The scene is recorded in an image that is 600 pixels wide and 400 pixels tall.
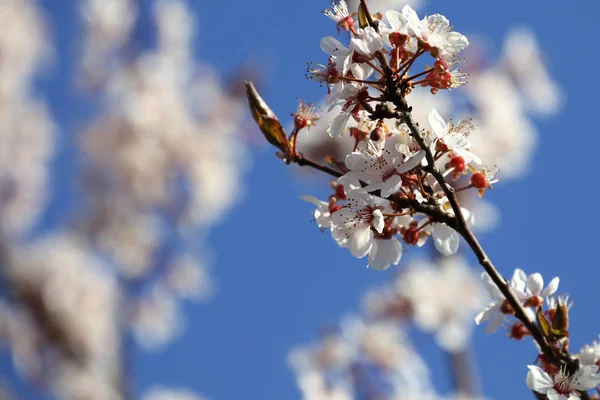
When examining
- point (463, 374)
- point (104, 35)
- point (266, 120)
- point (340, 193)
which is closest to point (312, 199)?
point (340, 193)

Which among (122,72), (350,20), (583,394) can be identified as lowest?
(583,394)

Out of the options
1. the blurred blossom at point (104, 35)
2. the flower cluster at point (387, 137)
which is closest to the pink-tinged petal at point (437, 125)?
the flower cluster at point (387, 137)

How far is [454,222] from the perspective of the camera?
2.97 feet

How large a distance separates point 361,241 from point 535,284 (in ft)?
0.96

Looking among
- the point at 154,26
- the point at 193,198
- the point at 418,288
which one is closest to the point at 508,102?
the point at 418,288

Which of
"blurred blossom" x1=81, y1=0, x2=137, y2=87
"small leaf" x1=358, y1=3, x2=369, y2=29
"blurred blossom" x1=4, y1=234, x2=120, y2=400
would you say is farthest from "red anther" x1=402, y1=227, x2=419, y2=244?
"blurred blossom" x1=81, y1=0, x2=137, y2=87

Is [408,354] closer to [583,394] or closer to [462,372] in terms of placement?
[462,372]

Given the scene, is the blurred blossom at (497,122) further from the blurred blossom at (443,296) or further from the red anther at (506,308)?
the red anther at (506,308)

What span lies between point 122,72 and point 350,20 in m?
5.60

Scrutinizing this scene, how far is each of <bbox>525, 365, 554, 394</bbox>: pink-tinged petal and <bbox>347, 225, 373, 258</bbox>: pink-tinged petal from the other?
0.93 ft

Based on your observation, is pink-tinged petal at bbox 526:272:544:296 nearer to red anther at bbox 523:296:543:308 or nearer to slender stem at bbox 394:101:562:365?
red anther at bbox 523:296:543:308

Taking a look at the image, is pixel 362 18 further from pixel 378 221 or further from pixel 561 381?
pixel 561 381

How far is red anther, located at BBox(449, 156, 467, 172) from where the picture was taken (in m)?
1.04

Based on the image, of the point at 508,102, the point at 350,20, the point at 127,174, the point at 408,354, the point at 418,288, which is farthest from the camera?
the point at 127,174
